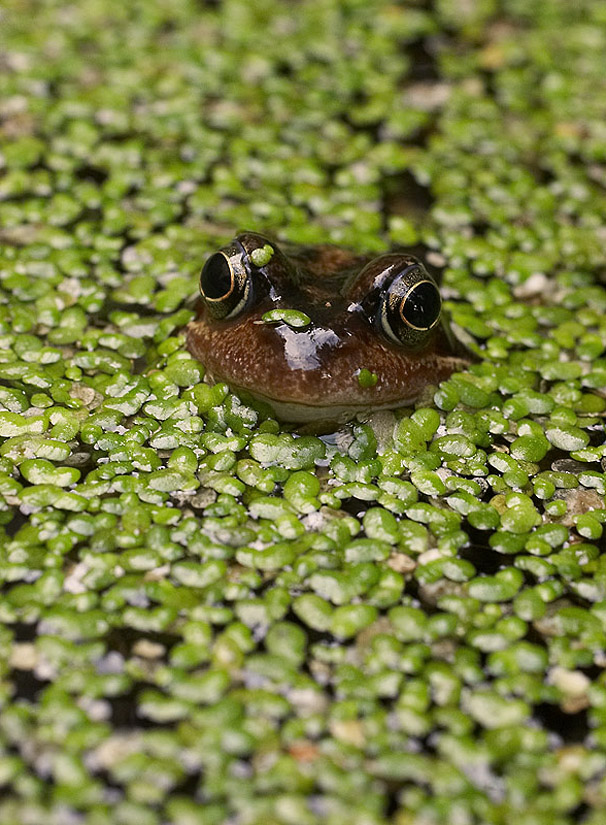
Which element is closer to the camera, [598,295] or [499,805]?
[499,805]

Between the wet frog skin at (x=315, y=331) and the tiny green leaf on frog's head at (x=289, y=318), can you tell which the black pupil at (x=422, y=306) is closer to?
the wet frog skin at (x=315, y=331)

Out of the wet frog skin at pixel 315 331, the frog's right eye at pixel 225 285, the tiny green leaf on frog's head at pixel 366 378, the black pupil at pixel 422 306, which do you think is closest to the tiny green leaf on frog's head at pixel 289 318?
the wet frog skin at pixel 315 331

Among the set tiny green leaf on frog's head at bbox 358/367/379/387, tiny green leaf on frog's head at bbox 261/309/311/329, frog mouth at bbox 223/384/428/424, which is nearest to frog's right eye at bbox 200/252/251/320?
tiny green leaf on frog's head at bbox 261/309/311/329

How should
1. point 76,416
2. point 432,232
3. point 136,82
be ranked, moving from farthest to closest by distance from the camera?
point 136,82 < point 432,232 < point 76,416

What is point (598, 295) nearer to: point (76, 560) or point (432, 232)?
point (432, 232)

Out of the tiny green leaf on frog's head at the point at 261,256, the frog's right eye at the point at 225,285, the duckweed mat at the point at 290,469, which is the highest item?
the tiny green leaf on frog's head at the point at 261,256

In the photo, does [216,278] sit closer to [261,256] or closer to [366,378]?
[261,256]

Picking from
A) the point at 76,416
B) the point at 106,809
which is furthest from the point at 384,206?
the point at 106,809

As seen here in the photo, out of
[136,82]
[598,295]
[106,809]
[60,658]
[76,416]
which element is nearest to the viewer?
[106,809]
